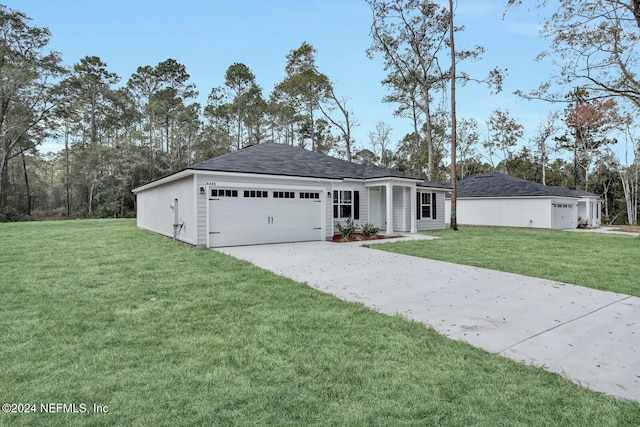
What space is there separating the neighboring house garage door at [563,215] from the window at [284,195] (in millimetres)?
16710

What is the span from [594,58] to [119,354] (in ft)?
53.9

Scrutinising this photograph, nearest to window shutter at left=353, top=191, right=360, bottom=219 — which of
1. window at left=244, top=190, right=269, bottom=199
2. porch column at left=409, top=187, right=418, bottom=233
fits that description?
porch column at left=409, top=187, right=418, bottom=233

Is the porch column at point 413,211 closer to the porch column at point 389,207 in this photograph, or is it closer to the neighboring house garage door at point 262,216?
the porch column at point 389,207

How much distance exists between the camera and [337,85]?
83.6 feet

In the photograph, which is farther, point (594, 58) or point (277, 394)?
point (594, 58)

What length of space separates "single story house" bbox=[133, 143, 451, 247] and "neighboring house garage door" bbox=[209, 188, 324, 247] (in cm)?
3

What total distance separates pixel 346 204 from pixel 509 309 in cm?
999

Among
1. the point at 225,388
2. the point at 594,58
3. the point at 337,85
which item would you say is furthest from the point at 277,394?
the point at 337,85

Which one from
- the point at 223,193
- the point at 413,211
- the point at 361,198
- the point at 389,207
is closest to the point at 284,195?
the point at 223,193

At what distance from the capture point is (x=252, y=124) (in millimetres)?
31812

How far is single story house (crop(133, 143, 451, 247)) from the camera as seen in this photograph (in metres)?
10.0

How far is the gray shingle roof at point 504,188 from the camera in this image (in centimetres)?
2002

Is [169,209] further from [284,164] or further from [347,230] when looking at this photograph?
[347,230]

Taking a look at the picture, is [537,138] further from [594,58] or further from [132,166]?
[132,166]
